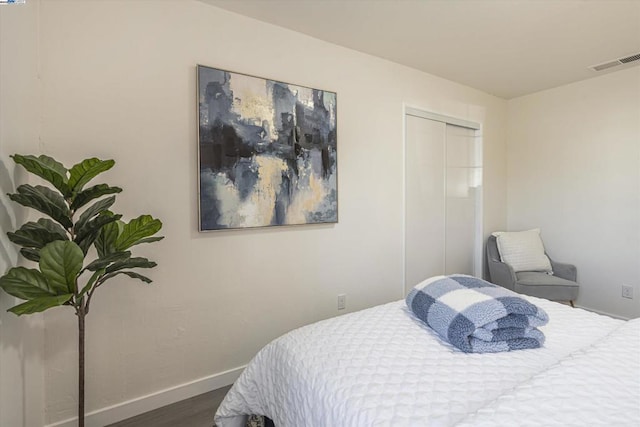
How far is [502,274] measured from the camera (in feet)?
10.8

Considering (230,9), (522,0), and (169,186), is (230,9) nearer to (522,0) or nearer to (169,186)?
(169,186)

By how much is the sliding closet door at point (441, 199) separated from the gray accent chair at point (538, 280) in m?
0.33

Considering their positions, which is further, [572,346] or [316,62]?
[316,62]

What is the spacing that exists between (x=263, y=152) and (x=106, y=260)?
1206 millimetres

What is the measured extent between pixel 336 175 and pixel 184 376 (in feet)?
5.67

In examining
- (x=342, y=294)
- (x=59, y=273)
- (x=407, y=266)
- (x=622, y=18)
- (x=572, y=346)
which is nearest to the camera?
(x=59, y=273)

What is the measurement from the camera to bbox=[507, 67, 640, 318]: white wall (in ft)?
10.3

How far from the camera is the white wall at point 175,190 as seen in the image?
1.71m

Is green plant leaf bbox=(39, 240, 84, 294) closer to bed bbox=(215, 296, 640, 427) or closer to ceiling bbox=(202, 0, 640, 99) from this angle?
bed bbox=(215, 296, 640, 427)

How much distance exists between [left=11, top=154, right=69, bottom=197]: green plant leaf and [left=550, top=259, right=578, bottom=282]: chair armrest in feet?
13.3

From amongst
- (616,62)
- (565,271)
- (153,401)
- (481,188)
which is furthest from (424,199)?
(153,401)

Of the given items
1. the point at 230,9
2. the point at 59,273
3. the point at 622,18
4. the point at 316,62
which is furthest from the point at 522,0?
the point at 59,273

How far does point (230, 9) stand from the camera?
2.13 meters

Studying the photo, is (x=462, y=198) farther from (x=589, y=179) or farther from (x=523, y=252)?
(x=589, y=179)
